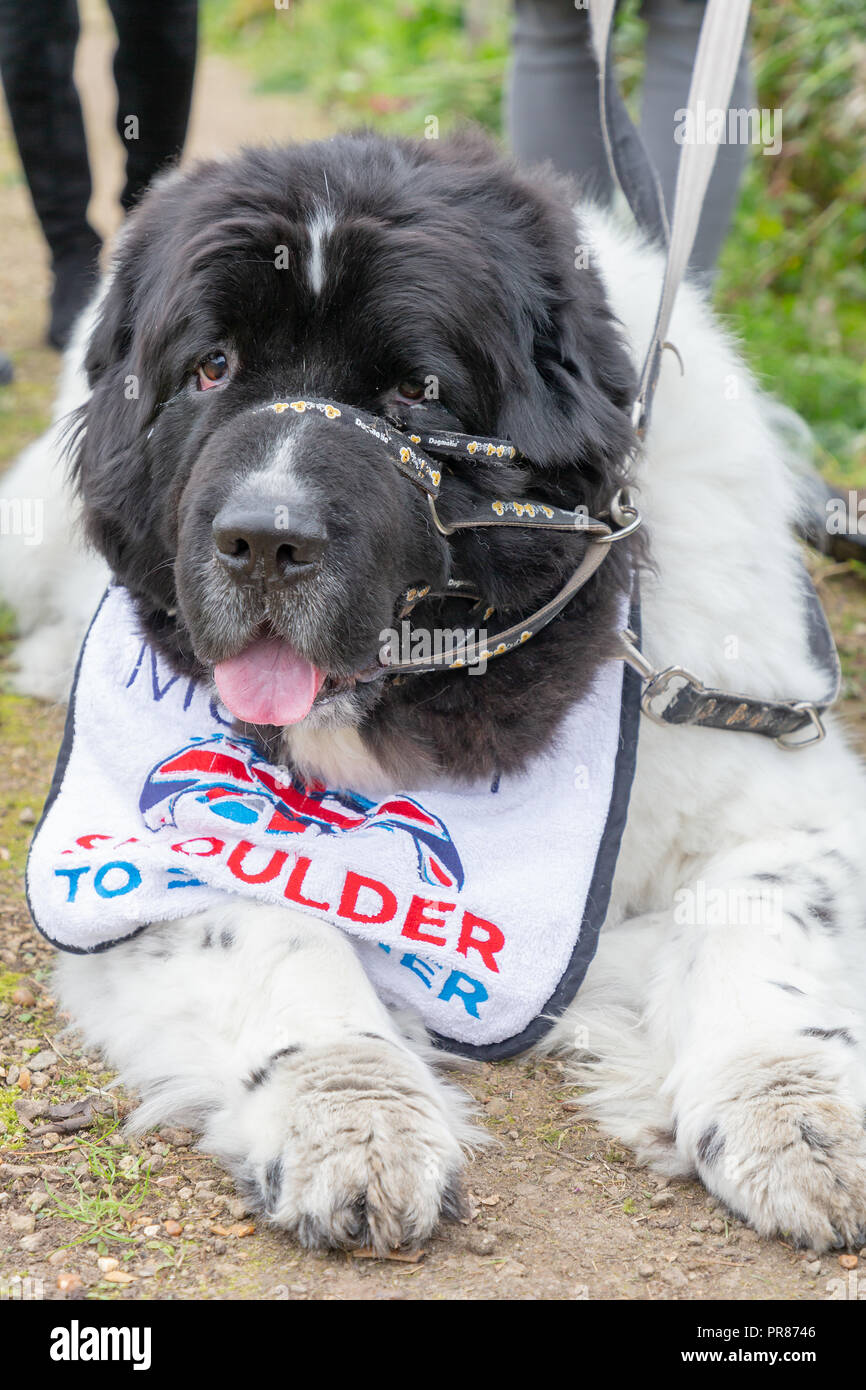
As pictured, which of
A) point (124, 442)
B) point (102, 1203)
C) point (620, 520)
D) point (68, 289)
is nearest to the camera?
point (102, 1203)

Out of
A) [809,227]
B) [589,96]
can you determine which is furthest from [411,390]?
[809,227]

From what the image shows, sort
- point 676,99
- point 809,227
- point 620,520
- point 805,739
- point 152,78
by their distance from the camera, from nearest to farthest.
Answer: point 620,520, point 805,739, point 676,99, point 152,78, point 809,227

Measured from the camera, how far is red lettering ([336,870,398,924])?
92.2 inches

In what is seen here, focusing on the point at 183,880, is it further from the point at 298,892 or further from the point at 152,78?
the point at 152,78

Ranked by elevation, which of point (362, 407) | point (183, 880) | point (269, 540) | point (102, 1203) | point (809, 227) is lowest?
point (102, 1203)

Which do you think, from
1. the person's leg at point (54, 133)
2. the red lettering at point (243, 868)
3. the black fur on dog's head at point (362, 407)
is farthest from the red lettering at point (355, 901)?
the person's leg at point (54, 133)

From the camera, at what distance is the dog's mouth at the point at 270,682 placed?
7.30ft

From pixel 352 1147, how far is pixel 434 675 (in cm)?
85

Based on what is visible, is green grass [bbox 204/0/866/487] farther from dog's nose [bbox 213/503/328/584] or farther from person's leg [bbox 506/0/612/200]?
dog's nose [bbox 213/503/328/584]

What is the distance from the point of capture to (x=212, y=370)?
2.29 m

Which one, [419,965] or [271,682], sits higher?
[271,682]

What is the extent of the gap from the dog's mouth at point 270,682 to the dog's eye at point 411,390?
446 millimetres

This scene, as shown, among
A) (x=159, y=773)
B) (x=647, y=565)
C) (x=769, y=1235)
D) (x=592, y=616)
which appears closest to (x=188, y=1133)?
(x=159, y=773)

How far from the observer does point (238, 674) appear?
2.24 meters
